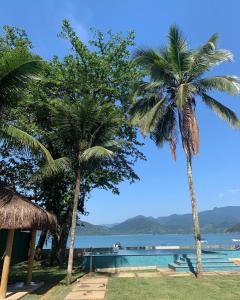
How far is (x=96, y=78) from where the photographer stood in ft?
66.4

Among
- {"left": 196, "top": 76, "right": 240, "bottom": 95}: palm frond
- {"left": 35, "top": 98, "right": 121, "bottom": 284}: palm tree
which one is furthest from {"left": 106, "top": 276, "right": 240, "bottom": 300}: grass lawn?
{"left": 196, "top": 76, "right": 240, "bottom": 95}: palm frond

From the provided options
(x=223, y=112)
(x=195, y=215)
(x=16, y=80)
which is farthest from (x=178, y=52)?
(x=16, y=80)

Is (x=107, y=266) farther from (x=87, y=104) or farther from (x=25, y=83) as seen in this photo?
(x=25, y=83)

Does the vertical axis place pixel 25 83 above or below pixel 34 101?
below

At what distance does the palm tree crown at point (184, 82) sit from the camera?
1630 cm

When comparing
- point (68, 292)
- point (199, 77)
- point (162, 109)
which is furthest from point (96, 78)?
point (68, 292)

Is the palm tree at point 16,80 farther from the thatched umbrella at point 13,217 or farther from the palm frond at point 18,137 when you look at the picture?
the thatched umbrella at point 13,217

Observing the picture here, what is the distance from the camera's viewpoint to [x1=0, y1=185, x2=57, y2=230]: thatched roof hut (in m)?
10.4

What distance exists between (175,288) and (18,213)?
5.89 meters

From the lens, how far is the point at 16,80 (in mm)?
10461

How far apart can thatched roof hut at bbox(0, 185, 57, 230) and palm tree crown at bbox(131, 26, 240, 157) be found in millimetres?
7686

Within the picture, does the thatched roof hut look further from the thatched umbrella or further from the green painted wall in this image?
the green painted wall

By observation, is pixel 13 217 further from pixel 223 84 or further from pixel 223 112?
pixel 223 112

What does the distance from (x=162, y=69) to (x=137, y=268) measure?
10223mm
